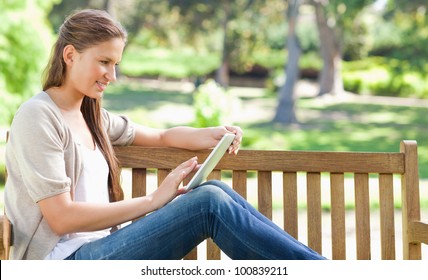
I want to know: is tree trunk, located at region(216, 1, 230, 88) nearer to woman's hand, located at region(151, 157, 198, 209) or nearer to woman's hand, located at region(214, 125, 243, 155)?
woman's hand, located at region(214, 125, 243, 155)

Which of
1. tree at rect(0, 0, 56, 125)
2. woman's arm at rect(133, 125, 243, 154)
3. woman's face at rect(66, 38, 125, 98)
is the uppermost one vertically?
tree at rect(0, 0, 56, 125)

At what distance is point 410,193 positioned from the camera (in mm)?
3076

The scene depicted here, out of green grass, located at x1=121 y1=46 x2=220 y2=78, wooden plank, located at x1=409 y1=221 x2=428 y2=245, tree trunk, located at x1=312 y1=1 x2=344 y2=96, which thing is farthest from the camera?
green grass, located at x1=121 y1=46 x2=220 y2=78

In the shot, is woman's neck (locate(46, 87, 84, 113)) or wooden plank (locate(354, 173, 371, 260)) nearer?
woman's neck (locate(46, 87, 84, 113))

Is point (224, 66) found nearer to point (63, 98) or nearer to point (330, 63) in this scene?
point (330, 63)

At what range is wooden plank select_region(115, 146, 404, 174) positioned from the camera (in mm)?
3059

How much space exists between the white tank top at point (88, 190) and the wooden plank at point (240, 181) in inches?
22.7

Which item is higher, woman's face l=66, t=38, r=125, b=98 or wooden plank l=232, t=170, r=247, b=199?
woman's face l=66, t=38, r=125, b=98

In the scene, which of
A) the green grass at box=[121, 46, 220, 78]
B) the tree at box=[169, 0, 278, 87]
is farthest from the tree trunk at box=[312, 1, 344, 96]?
the green grass at box=[121, 46, 220, 78]

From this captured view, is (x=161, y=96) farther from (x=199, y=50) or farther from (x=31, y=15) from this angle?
(x=31, y=15)

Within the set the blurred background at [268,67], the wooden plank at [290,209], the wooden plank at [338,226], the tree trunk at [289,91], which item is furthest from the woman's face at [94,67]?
the tree trunk at [289,91]

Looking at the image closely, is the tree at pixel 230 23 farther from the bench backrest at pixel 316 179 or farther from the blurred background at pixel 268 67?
the bench backrest at pixel 316 179

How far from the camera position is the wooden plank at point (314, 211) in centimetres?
307

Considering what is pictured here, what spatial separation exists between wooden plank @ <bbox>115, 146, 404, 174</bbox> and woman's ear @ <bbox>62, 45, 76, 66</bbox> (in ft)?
1.71
